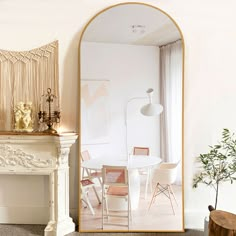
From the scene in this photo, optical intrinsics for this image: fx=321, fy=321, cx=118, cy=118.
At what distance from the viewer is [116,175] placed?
10.5 feet

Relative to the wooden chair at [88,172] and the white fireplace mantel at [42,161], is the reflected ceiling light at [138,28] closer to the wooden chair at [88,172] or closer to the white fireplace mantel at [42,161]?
the white fireplace mantel at [42,161]

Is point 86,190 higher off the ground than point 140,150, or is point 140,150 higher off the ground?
point 140,150

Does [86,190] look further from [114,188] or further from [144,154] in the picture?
[144,154]

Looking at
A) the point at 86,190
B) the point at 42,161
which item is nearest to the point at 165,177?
the point at 86,190

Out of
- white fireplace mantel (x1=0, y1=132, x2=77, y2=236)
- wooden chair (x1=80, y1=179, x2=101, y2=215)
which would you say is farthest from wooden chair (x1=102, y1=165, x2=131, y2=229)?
white fireplace mantel (x1=0, y1=132, x2=77, y2=236)

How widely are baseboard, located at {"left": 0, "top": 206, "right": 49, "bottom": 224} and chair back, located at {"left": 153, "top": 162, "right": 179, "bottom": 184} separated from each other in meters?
1.21

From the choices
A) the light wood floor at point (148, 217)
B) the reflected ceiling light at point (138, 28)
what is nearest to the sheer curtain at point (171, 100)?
the reflected ceiling light at point (138, 28)

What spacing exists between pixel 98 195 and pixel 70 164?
0.45m

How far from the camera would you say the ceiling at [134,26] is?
3227 millimetres

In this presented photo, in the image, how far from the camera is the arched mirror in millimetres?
3229

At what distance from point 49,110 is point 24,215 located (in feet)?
3.83

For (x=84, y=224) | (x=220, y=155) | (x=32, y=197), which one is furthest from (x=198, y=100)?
(x=32, y=197)

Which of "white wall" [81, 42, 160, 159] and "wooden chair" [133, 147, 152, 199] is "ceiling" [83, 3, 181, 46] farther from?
"wooden chair" [133, 147, 152, 199]

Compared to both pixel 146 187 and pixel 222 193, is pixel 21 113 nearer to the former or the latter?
pixel 146 187
